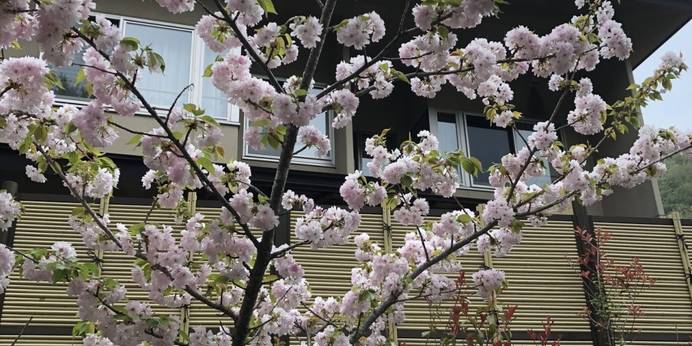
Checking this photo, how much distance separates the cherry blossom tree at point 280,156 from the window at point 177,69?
13.6 ft

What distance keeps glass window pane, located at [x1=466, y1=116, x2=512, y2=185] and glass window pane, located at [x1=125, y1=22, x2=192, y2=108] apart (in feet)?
14.8

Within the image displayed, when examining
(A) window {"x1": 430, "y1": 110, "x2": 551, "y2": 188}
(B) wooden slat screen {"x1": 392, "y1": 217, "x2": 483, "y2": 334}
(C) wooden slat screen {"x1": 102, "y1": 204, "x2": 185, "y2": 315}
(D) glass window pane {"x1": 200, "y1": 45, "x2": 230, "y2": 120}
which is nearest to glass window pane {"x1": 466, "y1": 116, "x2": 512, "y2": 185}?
(A) window {"x1": 430, "y1": 110, "x2": 551, "y2": 188}

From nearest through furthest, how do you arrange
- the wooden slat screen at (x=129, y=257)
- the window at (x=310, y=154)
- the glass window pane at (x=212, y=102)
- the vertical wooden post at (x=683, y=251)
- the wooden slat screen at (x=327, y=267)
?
the wooden slat screen at (x=129, y=257) < the wooden slat screen at (x=327, y=267) < the vertical wooden post at (x=683, y=251) < the glass window pane at (x=212, y=102) < the window at (x=310, y=154)

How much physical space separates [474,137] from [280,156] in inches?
290

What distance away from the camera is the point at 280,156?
3.20 m

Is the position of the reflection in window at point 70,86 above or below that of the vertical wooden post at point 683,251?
above

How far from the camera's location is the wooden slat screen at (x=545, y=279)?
6.67 metres

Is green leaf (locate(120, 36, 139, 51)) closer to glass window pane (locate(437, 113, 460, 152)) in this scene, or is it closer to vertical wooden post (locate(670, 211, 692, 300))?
vertical wooden post (locate(670, 211, 692, 300))

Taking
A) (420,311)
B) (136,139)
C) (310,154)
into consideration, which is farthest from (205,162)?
(310,154)

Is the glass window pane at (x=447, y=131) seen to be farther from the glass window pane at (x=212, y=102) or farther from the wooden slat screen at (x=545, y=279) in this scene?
the glass window pane at (x=212, y=102)

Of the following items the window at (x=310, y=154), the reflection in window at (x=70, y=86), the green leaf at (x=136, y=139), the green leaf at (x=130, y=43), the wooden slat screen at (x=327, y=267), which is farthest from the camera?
the window at (x=310, y=154)

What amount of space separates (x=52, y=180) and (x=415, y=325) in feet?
14.4

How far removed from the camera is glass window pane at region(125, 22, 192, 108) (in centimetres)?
773

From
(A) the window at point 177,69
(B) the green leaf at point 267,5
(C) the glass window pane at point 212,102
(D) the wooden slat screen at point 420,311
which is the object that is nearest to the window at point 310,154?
(C) the glass window pane at point 212,102
